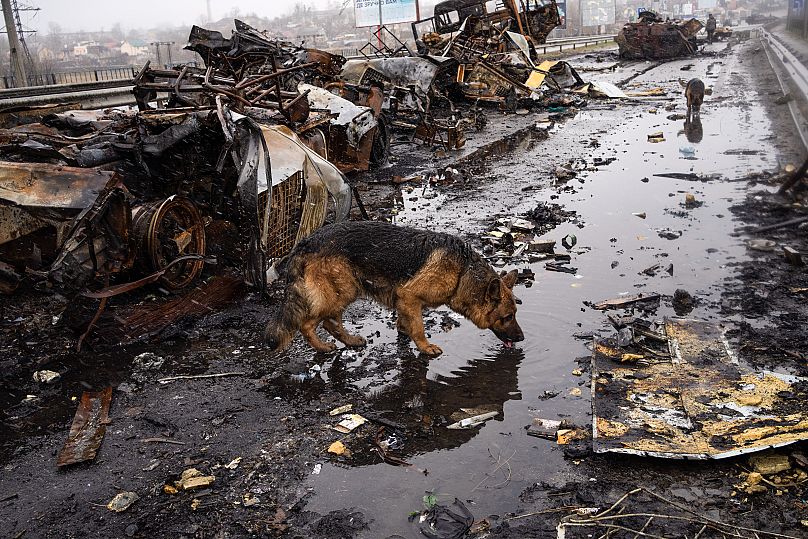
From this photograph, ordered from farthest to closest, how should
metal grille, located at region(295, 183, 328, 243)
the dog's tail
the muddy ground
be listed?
metal grille, located at region(295, 183, 328, 243) < the dog's tail < the muddy ground

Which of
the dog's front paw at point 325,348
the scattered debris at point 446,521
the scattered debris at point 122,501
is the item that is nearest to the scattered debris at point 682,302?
the dog's front paw at point 325,348

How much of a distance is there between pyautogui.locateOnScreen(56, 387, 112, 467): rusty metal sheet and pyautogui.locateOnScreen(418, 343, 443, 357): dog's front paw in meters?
2.68

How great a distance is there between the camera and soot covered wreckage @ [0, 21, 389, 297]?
5.92 metres

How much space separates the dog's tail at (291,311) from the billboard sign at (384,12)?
137 feet

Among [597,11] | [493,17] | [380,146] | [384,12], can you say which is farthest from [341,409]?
[597,11]

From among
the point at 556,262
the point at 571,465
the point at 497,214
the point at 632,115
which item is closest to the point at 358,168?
the point at 497,214

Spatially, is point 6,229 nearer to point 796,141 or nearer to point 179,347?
point 179,347

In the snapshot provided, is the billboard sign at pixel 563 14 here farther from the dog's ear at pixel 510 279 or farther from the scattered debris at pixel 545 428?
the scattered debris at pixel 545 428

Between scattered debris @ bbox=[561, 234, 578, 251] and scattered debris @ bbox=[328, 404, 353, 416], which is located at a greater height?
scattered debris @ bbox=[561, 234, 578, 251]

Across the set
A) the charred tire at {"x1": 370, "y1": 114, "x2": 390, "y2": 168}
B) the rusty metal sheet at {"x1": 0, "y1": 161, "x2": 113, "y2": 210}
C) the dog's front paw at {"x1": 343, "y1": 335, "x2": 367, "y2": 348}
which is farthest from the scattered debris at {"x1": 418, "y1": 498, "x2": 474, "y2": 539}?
the charred tire at {"x1": 370, "y1": 114, "x2": 390, "y2": 168}

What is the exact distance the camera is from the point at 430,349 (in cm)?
566

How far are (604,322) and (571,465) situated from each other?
2.41 meters

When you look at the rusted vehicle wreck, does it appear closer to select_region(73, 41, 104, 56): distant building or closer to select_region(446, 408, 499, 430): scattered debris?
select_region(446, 408, 499, 430): scattered debris

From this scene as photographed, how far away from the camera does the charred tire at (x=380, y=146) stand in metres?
13.5
